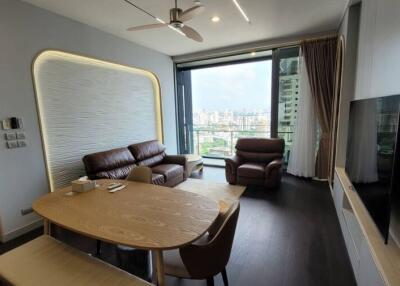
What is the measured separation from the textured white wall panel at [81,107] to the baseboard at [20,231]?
508mm

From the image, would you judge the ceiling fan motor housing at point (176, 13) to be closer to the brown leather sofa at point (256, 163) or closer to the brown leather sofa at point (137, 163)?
the brown leather sofa at point (137, 163)

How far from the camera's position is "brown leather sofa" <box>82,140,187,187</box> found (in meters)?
3.21

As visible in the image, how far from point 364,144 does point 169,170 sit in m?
2.94

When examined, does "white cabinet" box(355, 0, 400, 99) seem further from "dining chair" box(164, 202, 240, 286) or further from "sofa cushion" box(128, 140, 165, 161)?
"sofa cushion" box(128, 140, 165, 161)

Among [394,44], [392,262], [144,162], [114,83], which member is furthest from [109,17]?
[392,262]

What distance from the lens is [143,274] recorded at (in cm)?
194

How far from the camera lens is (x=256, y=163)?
436 centimetres

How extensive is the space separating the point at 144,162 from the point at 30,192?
1774 mm

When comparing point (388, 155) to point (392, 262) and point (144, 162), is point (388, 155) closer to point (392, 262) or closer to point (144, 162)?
point (392, 262)

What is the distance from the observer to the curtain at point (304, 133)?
163 inches

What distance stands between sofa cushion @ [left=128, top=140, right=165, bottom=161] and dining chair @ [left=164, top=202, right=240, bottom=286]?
2808 millimetres

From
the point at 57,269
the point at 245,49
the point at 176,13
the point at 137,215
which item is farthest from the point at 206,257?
the point at 245,49

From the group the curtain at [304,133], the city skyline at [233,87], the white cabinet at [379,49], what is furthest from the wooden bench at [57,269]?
the city skyline at [233,87]

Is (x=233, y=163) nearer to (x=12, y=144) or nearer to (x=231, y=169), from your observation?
(x=231, y=169)
